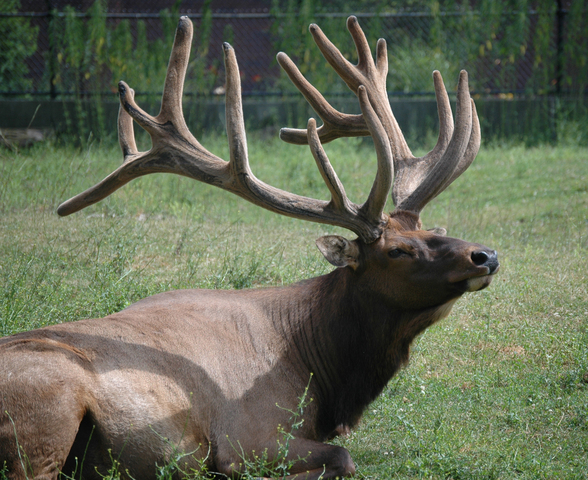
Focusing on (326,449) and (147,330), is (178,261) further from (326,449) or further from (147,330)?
(326,449)

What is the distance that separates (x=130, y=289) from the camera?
593cm

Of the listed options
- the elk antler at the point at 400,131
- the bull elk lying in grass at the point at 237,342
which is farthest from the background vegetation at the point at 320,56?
the bull elk lying in grass at the point at 237,342

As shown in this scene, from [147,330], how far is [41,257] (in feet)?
9.60

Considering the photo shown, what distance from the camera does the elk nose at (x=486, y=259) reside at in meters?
3.86

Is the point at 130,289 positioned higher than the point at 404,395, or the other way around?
the point at 130,289

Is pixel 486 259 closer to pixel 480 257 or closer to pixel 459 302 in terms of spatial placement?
pixel 480 257

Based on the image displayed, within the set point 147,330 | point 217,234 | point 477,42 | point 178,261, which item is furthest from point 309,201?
point 477,42

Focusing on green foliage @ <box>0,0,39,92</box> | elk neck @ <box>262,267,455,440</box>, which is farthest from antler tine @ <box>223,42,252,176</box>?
green foliage @ <box>0,0,39,92</box>

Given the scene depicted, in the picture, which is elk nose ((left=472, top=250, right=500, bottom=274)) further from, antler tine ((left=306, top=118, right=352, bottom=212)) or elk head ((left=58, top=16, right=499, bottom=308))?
antler tine ((left=306, top=118, right=352, bottom=212))

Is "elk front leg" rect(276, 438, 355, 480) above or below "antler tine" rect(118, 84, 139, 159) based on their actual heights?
below

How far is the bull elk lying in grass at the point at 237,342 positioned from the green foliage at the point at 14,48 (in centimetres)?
1130

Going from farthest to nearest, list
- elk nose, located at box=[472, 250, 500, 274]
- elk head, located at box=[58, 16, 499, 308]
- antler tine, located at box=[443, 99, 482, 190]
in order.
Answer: antler tine, located at box=[443, 99, 482, 190] → elk head, located at box=[58, 16, 499, 308] → elk nose, located at box=[472, 250, 500, 274]

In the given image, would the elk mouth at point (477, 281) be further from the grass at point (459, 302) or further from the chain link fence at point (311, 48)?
the chain link fence at point (311, 48)

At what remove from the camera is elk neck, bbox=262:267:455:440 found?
13.7 feet
